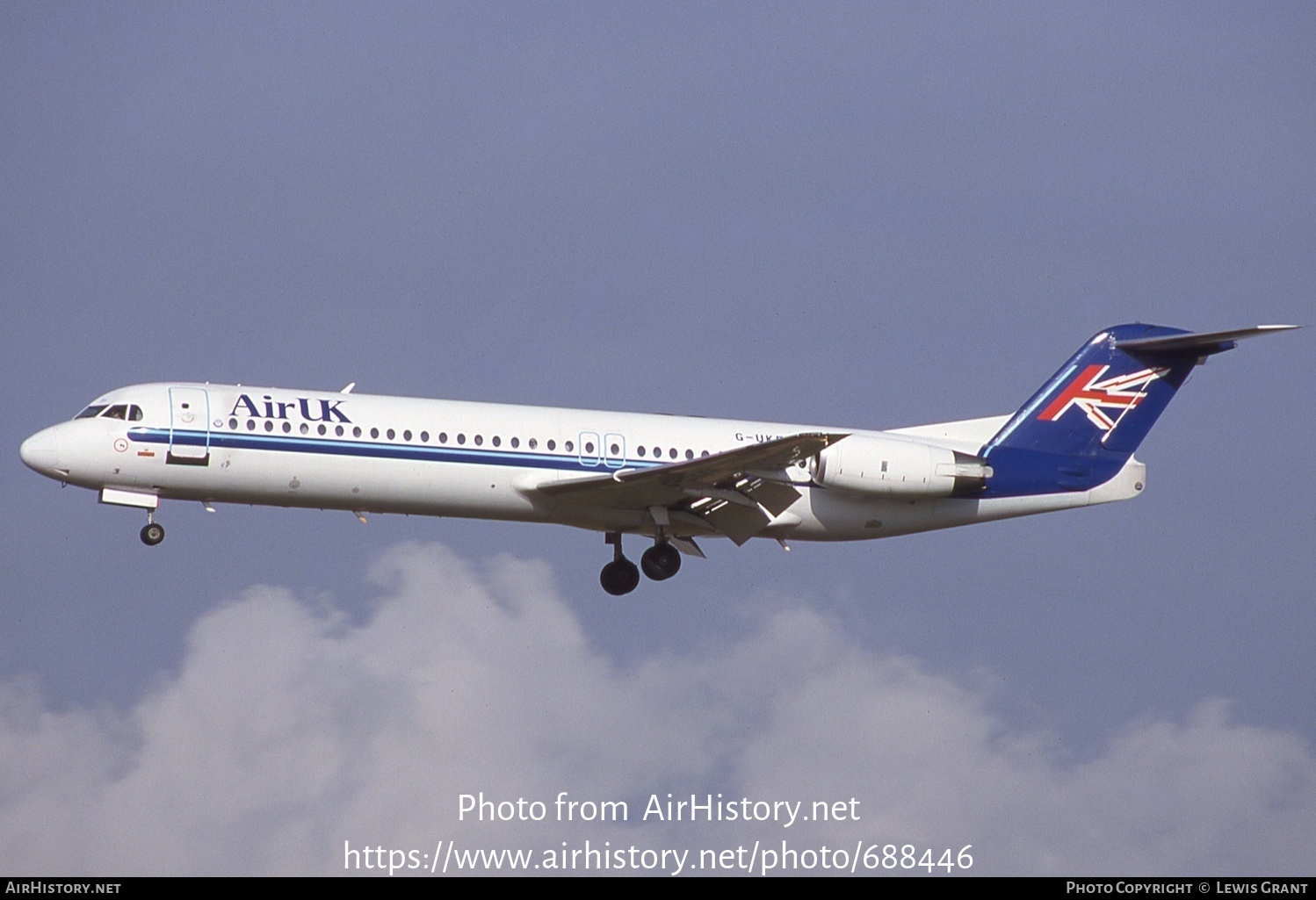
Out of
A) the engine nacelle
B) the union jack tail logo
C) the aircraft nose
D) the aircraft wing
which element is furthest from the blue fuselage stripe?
the union jack tail logo

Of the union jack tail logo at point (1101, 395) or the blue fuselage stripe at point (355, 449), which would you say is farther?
the union jack tail logo at point (1101, 395)

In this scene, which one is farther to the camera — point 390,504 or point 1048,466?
point 1048,466

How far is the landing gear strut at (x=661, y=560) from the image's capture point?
3334 centimetres

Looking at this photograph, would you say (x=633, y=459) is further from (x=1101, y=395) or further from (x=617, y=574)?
(x=1101, y=395)

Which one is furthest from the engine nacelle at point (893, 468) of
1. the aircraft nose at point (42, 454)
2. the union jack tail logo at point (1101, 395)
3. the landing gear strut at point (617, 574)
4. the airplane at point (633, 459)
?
the aircraft nose at point (42, 454)

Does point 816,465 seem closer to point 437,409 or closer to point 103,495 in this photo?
point 437,409

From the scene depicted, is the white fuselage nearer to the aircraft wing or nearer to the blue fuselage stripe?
the blue fuselage stripe

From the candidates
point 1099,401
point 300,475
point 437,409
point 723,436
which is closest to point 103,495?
point 300,475

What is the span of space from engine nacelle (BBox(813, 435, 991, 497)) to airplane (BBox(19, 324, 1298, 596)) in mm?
36

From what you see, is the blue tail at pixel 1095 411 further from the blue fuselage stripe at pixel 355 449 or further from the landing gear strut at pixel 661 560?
the blue fuselage stripe at pixel 355 449

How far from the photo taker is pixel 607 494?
3142 centimetres

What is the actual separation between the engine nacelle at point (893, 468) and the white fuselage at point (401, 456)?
6 cm
